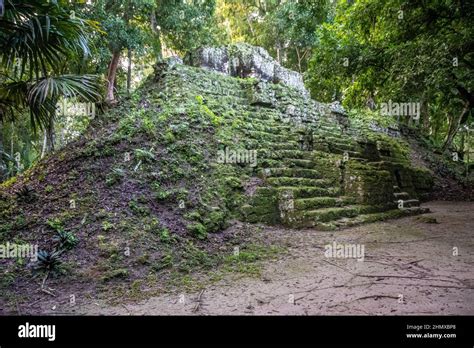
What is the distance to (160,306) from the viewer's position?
307 centimetres

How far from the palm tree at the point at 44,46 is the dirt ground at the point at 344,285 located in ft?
8.85

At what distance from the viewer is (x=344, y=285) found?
3365 millimetres

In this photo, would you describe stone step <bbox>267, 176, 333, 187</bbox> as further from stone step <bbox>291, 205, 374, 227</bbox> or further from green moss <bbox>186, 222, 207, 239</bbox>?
green moss <bbox>186, 222, 207, 239</bbox>

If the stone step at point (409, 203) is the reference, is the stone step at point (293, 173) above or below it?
above

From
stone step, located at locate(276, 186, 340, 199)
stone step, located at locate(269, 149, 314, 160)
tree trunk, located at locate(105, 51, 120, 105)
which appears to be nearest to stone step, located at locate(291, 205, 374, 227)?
stone step, located at locate(276, 186, 340, 199)

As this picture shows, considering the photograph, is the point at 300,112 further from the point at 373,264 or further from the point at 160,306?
the point at 160,306

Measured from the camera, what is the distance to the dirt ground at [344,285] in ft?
9.26

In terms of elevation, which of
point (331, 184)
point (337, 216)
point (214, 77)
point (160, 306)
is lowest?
point (160, 306)

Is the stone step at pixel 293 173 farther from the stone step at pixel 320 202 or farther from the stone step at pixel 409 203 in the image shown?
the stone step at pixel 409 203

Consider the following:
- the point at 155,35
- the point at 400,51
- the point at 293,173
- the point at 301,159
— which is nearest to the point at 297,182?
the point at 293,173

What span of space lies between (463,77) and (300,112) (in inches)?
165

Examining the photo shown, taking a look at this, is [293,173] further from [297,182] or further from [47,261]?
[47,261]

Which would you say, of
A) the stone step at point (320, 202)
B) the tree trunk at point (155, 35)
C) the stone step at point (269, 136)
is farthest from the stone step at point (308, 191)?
the tree trunk at point (155, 35)
